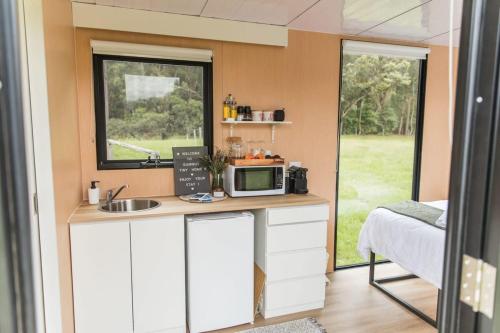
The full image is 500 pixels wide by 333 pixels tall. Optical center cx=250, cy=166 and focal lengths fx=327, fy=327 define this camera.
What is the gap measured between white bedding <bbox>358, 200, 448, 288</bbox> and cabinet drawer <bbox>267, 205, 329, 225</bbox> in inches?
23.9

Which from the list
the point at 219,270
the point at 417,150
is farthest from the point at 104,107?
the point at 417,150

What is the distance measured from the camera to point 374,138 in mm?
3572

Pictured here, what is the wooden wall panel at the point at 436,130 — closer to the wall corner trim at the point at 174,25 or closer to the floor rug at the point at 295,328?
the wall corner trim at the point at 174,25

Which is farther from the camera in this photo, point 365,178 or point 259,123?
point 365,178

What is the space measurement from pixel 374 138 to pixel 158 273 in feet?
8.52

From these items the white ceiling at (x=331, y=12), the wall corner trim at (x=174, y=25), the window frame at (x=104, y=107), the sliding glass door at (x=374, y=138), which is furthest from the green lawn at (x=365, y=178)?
the window frame at (x=104, y=107)

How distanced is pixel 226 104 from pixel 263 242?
1237mm

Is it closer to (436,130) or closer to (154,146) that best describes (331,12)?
(154,146)

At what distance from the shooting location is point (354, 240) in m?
3.68

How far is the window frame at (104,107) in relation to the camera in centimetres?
260

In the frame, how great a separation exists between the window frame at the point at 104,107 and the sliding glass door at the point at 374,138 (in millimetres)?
1392

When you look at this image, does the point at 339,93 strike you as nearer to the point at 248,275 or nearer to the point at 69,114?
the point at 248,275

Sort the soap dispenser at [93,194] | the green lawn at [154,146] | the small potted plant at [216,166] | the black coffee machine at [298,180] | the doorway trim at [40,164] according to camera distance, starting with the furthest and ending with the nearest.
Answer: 1. the black coffee machine at [298,180]
2. the small potted plant at [216,166]
3. the green lawn at [154,146]
4. the soap dispenser at [93,194]
5. the doorway trim at [40,164]

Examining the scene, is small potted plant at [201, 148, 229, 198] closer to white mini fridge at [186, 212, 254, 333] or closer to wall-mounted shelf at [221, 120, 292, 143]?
wall-mounted shelf at [221, 120, 292, 143]
